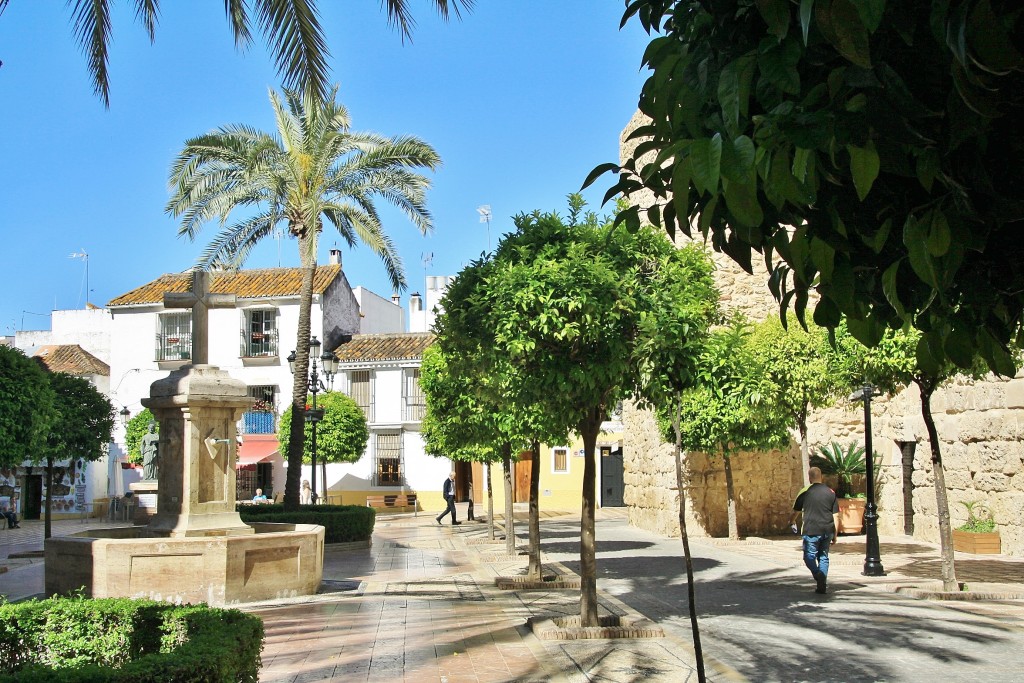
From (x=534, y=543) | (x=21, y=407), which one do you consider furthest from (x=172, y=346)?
(x=534, y=543)

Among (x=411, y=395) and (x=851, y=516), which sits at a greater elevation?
(x=411, y=395)

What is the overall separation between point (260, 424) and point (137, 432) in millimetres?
5180

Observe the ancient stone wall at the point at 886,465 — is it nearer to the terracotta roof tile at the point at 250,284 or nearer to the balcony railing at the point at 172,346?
the terracotta roof tile at the point at 250,284

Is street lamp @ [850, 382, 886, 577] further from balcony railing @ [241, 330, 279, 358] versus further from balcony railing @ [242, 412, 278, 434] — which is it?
balcony railing @ [241, 330, 279, 358]

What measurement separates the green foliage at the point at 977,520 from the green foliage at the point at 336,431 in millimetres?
24657

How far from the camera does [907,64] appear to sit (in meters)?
2.24

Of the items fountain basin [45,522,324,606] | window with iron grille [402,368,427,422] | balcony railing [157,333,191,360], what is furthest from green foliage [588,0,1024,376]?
balcony railing [157,333,191,360]

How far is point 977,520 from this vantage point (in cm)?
1719

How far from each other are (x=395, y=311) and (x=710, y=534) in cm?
3577

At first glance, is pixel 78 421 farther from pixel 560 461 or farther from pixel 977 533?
pixel 560 461

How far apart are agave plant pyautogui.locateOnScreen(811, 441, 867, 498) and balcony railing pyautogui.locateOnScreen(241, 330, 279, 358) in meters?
26.4

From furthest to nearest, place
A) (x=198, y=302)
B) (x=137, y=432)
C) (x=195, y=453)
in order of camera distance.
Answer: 1. (x=137, y=432)
2. (x=198, y=302)
3. (x=195, y=453)

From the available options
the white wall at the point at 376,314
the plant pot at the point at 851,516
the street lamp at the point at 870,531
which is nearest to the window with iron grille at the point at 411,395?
the white wall at the point at 376,314

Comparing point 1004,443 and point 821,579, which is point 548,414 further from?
point 1004,443
